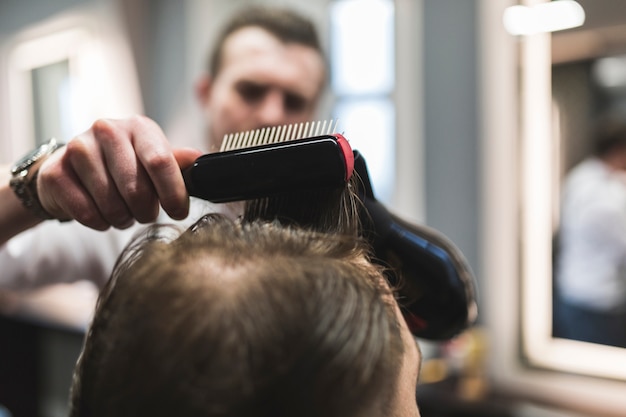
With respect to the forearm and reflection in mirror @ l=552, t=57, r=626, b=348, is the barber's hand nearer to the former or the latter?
the forearm

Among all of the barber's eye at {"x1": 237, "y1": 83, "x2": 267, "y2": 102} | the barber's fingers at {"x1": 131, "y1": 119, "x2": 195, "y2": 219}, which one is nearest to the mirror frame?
the barber's eye at {"x1": 237, "y1": 83, "x2": 267, "y2": 102}

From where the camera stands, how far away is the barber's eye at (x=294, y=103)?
47.4 inches

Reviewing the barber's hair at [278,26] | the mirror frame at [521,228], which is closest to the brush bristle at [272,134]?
the barber's hair at [278,26]

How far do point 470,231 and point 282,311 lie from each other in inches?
47.2

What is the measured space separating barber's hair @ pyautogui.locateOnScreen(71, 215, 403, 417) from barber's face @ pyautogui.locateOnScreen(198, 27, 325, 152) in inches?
31.4

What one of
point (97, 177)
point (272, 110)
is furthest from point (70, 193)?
point (272, 110)

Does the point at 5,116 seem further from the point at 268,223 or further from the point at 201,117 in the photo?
the point at 268,223

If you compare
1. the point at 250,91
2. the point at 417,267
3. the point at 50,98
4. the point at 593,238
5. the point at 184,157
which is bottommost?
the point at 593,238

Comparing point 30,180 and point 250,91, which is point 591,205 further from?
point 30,180

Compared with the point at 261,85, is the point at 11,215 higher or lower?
lower

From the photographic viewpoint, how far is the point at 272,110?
45.9 inches

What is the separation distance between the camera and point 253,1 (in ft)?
6.44

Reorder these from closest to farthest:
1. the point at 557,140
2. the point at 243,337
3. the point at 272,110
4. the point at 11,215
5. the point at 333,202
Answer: the point at 243,337, the point at 333,202, the point at 11,215, the point at 272,110, the point at 557,140

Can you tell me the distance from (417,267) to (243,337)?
20 cm
